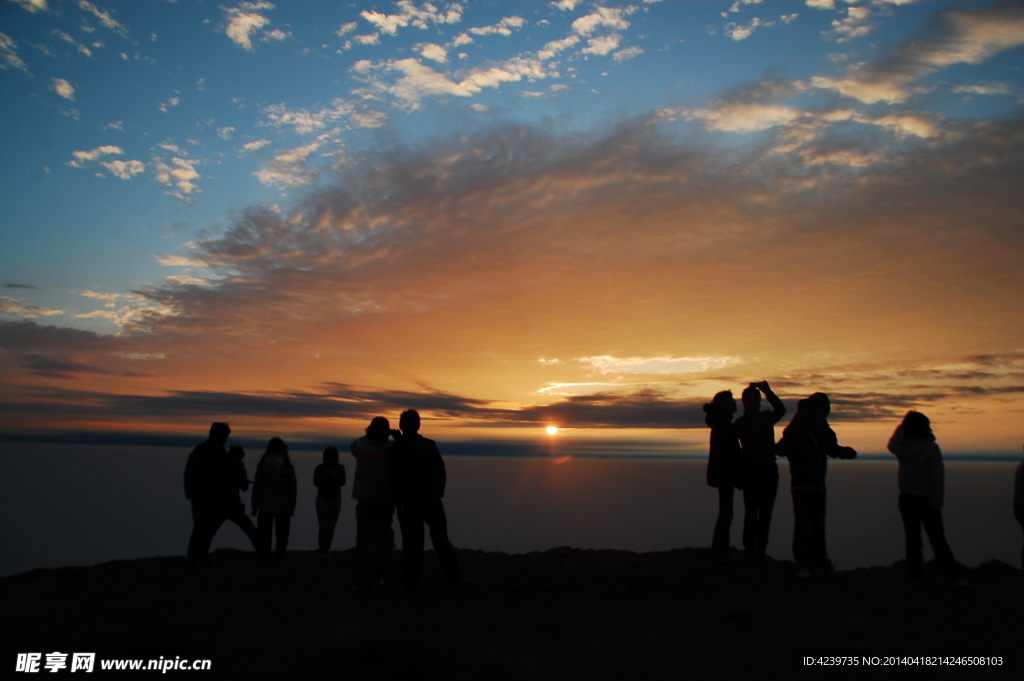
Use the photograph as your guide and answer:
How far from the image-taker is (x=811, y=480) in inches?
286

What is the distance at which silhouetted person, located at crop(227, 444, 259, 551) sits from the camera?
30.8ft

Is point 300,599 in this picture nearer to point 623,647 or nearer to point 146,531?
point 623,647

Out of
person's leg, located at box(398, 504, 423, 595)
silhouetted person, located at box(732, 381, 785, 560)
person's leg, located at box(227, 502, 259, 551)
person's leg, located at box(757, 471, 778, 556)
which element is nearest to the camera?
person's leg, located at box(398, 504, 423, 595)

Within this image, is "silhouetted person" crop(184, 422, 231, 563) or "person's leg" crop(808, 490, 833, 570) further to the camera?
"silhouetted person" crop(184, 422, 231, 563)

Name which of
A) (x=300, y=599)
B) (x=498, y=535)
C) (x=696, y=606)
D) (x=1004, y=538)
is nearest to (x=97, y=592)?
(x=300, y=599)

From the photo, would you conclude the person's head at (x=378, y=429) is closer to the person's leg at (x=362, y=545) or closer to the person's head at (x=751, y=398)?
the person's leg at (x=362, y=545)

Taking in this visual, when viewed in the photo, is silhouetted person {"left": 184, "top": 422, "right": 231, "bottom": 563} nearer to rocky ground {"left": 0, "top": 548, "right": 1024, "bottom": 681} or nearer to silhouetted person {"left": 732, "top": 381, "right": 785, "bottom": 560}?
rocky ground {"left": 0, "top": 548, "right": 1024, "bottom": 681}

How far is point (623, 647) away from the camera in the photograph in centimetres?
538

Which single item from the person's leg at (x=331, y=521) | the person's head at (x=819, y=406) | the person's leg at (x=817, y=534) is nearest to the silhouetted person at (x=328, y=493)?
the person's leg at (x=331, y=521)

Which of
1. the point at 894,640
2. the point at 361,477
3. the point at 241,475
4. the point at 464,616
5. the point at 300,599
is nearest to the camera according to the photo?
the point at 894,640

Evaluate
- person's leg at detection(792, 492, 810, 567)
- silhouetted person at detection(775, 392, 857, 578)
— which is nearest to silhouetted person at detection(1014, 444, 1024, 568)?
silhouetted person at detection(775, 392, 857, 578)

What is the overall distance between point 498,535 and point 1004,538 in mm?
110923

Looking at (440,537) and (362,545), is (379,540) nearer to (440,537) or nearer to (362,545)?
(362,545)

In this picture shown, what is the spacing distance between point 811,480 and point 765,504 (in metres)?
1.25
